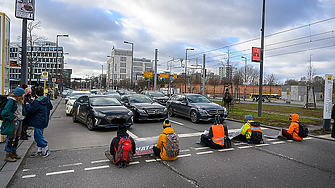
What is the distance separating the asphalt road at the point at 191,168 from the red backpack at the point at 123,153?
0.61 feet

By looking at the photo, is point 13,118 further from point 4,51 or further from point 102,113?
point 102,113

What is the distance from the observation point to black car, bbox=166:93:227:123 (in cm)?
1195

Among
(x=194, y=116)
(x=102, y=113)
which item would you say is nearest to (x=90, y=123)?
(x=102, y=113)

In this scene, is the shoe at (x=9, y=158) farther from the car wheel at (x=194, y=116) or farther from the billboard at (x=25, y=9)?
the car wheel at (x=194, y=116)

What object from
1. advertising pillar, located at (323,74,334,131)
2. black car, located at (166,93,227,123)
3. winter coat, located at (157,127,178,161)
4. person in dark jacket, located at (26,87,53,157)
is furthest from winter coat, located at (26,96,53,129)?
advertising pillar, located at (323,74,334,131)

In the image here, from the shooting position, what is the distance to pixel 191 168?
518 centimetres

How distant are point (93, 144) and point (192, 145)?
319 cm

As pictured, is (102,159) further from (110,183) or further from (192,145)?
(192,145)

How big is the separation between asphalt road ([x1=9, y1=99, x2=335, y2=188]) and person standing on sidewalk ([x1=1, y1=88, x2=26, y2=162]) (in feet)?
1.38

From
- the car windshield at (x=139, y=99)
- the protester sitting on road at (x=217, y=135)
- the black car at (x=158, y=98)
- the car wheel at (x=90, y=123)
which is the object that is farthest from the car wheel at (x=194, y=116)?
the black car at (x=158, y=98)

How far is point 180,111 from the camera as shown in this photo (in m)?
13.9

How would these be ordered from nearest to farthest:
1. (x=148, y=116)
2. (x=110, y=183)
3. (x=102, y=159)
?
(x=110, y=183) < (x=102, y=159) < (x=148, y=116)

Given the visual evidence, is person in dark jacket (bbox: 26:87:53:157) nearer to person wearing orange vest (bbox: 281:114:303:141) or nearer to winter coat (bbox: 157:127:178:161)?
winter coat (bbox: 157:127:178:161)

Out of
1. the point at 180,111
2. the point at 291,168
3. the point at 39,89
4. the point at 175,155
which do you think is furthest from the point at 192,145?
the point at 180,111
